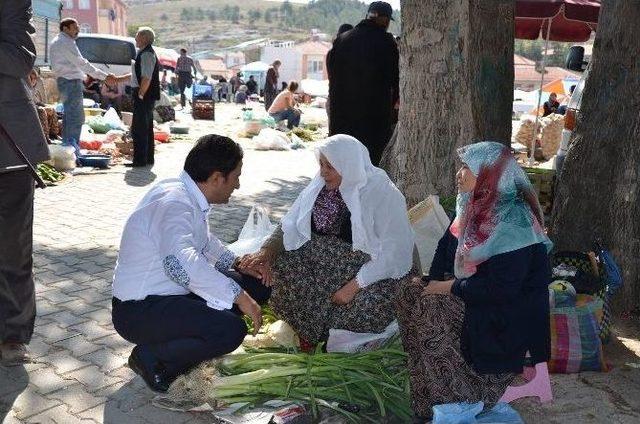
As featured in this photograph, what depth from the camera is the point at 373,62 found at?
611 cm

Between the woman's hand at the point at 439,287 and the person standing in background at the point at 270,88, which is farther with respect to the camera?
the person standing in background at the point at 270,88

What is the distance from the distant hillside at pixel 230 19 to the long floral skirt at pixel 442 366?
140323 mm

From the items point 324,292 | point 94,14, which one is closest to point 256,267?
point 324,292

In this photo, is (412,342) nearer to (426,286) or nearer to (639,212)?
(426,286)

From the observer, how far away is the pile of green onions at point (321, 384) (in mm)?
3191

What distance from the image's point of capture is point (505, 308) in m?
2.90

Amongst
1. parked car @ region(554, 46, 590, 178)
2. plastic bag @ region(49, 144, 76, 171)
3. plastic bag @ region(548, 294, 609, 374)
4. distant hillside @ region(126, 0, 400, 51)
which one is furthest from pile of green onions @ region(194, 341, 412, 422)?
distant hillside @ region(126, 0, 400, 51)

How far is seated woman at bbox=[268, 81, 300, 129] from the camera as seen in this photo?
50.4ft

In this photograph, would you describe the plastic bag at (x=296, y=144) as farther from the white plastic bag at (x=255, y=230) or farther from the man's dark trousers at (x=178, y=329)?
the man's dark trousers at (x=178, y=329)

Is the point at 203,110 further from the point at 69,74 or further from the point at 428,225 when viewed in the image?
the point at 428,225

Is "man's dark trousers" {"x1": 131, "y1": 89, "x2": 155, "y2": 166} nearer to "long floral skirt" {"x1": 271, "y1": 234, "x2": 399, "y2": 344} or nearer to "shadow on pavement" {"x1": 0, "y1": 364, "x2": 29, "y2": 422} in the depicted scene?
"long floral skirt" {"x1": 271, "y1": 234, "x2": 399, "y2": 344}

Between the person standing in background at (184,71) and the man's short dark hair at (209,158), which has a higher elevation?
the man's short dark hair at (209,158)

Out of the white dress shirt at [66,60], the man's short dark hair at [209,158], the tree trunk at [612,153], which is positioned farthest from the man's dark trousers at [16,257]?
the white dress shirt at [66,60]

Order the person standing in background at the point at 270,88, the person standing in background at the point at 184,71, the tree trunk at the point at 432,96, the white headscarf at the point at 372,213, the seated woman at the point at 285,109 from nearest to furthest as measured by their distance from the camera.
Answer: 1. the white headscarf at the point at 372,213
2. the tree trunk at the point at 432,96
3. the seated woman at the point at 285,109
4. the person standing in background at the point at 270,88
5. the person standing in background at the point at 184,71
